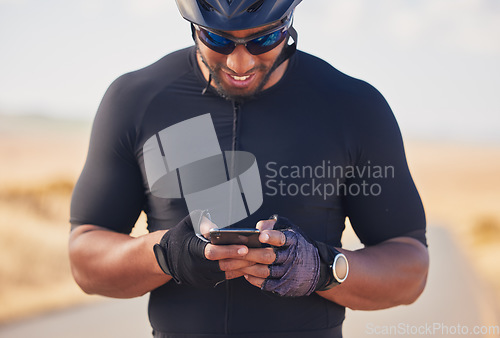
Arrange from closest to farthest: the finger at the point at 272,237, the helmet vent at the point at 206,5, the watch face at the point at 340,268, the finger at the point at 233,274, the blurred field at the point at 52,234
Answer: the finger at the point at 272,237 → the finger at the point at 233,274 → the watch face at the point at 340,268 → the helmet vent at the point at 206,5 → the blurred field at the point at 52,234

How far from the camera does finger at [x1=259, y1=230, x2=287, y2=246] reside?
2.29 metres

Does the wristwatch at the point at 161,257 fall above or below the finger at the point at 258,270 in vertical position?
above

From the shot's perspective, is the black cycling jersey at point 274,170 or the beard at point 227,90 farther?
the beard at point 227,90

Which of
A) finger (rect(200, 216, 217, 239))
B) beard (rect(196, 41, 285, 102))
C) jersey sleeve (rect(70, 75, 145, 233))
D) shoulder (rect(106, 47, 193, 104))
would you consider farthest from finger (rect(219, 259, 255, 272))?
shoulder (rect(106, 47, 193, 104))

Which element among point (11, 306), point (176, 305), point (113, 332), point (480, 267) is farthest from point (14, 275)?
point (176, 305)

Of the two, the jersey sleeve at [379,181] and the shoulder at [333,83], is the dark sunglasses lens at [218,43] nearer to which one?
the shoulder at [333,83]

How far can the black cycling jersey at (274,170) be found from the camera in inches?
104

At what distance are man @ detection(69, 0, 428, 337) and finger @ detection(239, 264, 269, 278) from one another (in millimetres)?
241

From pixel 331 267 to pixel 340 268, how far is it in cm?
4

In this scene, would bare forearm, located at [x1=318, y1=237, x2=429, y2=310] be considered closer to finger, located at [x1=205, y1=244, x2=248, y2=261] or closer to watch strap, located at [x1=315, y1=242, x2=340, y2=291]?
watch strap, located at [x1=315, y1=242, x2=340, y2=291]

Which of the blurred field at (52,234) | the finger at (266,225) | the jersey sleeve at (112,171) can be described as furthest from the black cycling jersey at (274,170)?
the blurred field at (52,234)

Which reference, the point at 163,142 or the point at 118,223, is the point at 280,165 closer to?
the point at 163,142

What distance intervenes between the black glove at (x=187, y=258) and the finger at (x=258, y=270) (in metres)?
0.09

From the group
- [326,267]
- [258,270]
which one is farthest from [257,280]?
[326,267]
